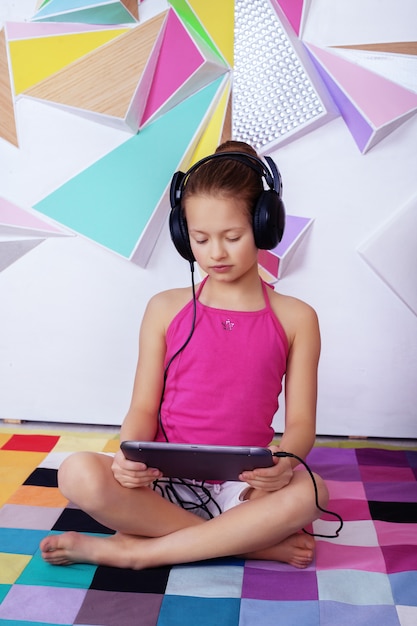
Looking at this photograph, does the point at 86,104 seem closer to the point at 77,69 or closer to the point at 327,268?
the point at 77,69

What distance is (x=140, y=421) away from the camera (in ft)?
4.34

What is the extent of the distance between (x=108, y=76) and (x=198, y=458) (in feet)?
3.54

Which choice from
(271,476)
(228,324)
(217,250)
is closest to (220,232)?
(217,250)

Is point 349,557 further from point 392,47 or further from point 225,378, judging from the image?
point 392,47

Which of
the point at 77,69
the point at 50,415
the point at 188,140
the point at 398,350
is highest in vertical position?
the point at 77,69

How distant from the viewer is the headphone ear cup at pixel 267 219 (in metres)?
1.20

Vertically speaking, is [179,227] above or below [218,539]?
above

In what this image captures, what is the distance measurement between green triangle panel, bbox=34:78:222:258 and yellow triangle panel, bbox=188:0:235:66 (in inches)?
3.3

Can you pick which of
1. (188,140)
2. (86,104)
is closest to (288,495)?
(188,140)

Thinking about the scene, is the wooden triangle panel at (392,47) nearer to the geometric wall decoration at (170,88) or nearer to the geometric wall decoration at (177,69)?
the geometric wall decoration at (170,88)

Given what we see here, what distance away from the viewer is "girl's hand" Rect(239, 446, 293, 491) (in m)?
1.14

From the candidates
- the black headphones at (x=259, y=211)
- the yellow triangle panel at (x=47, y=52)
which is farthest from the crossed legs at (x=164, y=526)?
the yellow triangle panel at (x=47, y=52)

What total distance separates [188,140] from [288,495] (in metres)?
0.96

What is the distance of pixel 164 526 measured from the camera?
4.04 feet
